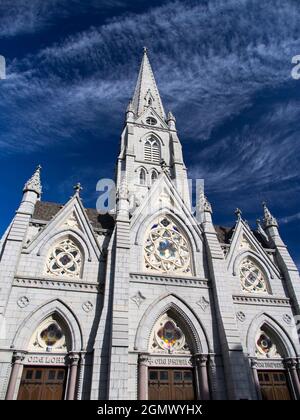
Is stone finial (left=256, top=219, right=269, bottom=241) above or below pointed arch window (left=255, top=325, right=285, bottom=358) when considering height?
above

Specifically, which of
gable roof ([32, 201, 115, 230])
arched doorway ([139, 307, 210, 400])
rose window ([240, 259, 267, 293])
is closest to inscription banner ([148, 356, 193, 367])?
arched doorway ([139, 307, 210, 400])

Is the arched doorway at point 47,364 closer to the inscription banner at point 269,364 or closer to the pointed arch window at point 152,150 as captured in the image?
the inscription banner at point 269,364

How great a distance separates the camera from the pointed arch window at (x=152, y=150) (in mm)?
31250

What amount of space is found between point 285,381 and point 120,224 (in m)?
12.1

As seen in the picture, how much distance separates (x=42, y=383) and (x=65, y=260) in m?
5.73

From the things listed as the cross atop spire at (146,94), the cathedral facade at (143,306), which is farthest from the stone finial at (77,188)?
the cross atop spire at (146,94)

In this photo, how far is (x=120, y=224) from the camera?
16406 millimetres

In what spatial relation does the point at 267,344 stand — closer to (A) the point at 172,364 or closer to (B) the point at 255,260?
(B) the point at 255,260

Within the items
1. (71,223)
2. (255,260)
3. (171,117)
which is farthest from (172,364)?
(171,117)

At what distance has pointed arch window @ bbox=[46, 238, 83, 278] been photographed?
14.9 meters

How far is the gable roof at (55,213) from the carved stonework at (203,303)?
697 cm

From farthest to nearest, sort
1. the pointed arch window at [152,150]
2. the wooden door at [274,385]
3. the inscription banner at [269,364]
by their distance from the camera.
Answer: the pointed arch window at [152,150]
the inscription banner at [269,364]
the wooden door at [274,385]

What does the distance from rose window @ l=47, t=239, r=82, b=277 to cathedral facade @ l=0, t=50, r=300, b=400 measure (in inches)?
2.2

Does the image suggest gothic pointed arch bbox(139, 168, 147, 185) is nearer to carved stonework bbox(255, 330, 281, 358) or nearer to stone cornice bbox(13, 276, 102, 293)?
stone cornice bbox(13, 276, 102, 293)
